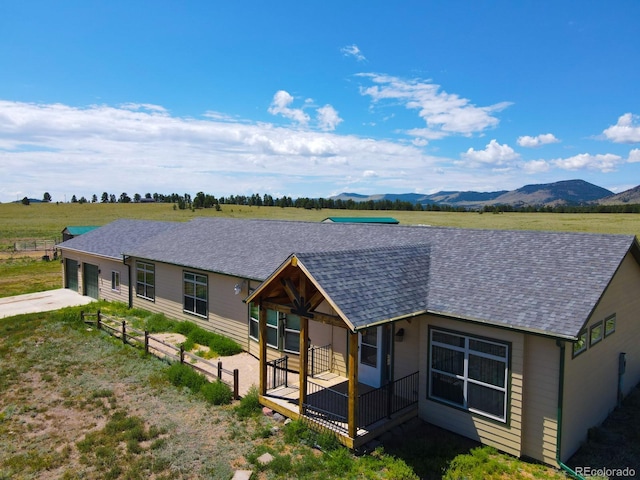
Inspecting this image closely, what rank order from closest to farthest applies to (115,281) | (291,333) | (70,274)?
(291,333) < (115,281) < (70,274)

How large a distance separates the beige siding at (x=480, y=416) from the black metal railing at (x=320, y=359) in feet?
10.9

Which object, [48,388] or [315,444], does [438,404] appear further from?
[48,388]

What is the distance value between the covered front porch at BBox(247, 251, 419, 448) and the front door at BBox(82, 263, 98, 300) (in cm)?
1759

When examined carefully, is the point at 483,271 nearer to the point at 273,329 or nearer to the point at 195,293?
the point at 273,329

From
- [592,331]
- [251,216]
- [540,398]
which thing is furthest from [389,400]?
[251,216]

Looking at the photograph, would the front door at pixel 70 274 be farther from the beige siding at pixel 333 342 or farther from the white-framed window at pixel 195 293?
the beige siding at pixel 333 342

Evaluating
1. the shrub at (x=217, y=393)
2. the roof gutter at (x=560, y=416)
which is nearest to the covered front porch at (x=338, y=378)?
the shrub at (x=217, y=393)

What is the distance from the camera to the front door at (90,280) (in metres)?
26.0

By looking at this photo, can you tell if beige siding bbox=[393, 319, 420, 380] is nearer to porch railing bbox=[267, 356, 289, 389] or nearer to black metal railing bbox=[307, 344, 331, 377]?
black metal railing bbox=[307, 344, 331, 377]

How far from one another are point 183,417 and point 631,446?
10548 millimetres

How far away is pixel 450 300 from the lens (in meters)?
10.6

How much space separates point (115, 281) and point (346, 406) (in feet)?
59.3

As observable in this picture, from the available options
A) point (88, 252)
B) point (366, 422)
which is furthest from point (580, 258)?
point (88, 252)

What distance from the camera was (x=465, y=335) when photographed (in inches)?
395
